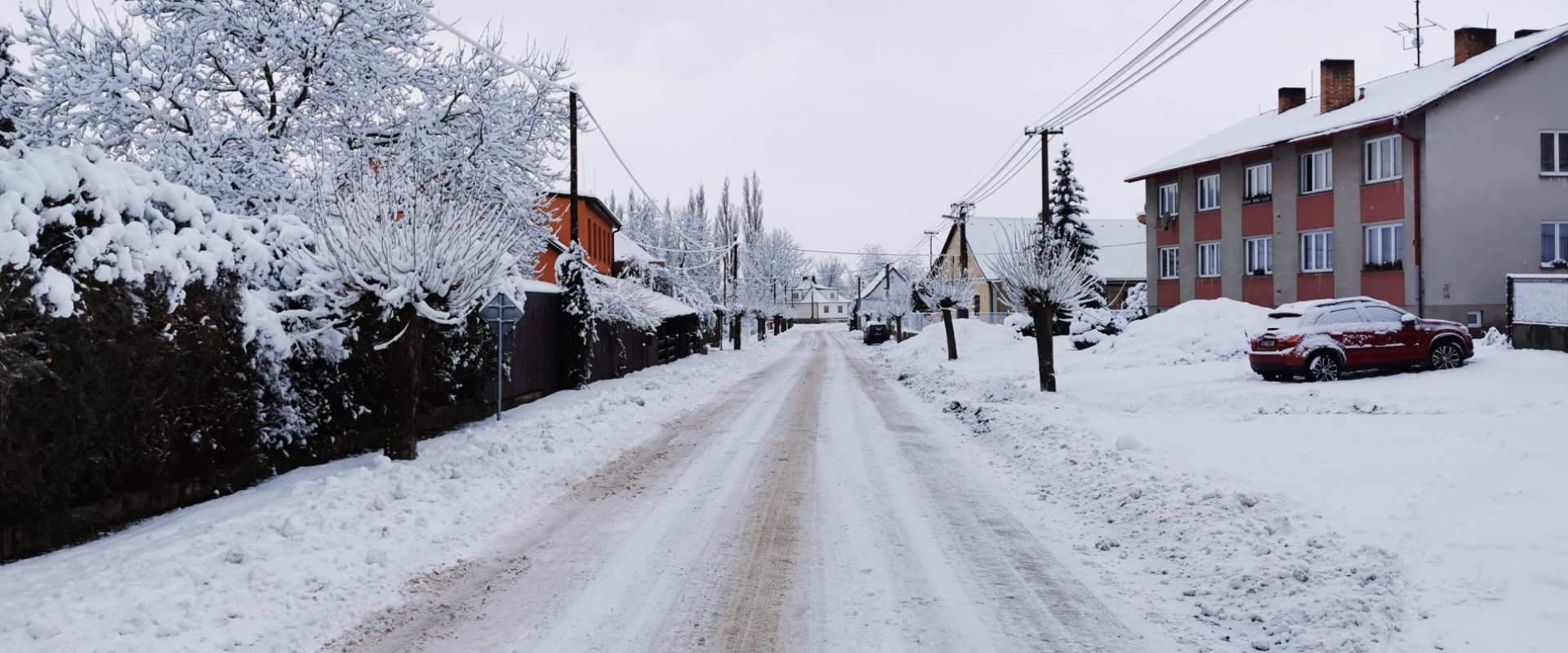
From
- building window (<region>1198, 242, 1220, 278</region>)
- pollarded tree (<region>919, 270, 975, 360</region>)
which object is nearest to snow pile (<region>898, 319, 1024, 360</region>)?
pollarded tree (<region>919, 270, 975, 360</region>)

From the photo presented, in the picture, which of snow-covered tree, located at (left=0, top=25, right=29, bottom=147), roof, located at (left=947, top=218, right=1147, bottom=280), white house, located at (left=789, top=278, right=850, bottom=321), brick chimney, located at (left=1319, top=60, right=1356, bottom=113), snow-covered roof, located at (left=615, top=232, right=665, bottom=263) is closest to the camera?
snow-covered tree, located at (left=0, top=25, right=29, bottom=147)

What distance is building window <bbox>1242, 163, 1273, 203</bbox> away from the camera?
3114 cm

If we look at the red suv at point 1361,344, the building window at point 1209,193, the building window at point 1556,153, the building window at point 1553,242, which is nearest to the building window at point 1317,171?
the building window at point 1209,193

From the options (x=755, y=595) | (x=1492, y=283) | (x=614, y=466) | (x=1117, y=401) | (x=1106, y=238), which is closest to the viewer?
(x=755, y=595)

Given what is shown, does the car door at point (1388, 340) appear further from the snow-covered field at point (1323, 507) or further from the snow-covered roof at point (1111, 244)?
the snow-covered roof at point (1111, 244)

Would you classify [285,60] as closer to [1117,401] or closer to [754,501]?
[754,501]

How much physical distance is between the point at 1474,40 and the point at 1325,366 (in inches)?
750

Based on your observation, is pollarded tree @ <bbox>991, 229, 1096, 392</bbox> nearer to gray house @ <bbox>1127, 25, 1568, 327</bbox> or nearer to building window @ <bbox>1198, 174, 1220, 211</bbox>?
gray house @ <bbox>1127, 25, 1568, 327</bbox>

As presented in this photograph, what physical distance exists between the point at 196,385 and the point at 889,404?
13.0m

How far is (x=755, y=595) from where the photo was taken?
5637mm

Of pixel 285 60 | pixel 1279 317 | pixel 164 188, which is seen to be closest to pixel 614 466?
pixel 164 188

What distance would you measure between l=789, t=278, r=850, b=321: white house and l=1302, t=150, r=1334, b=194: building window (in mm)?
124853

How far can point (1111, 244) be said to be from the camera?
2373 inches

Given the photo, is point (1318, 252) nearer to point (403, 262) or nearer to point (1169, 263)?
point (1169, 263)
